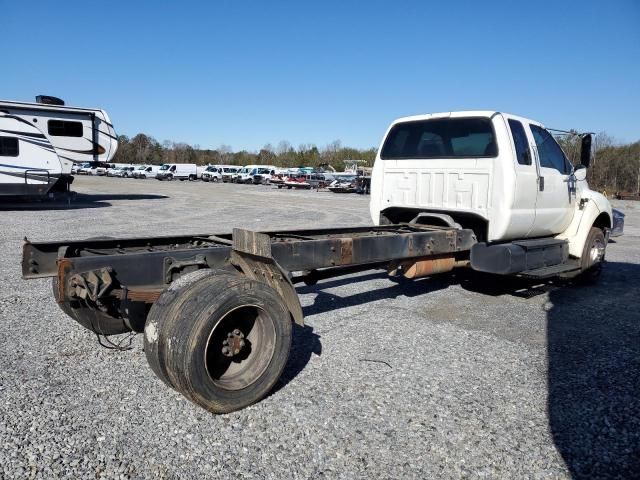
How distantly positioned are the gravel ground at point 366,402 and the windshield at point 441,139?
1877mm

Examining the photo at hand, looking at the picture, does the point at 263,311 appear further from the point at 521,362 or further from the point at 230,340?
the point at 521,362

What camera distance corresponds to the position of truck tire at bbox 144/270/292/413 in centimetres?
296

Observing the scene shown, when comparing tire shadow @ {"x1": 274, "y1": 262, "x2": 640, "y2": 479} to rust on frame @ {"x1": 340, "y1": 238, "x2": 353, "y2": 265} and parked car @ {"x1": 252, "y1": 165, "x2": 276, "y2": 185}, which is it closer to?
rust on frame @ {"x1": 340, "y1": 238, "x2": 353, "y2": 265}

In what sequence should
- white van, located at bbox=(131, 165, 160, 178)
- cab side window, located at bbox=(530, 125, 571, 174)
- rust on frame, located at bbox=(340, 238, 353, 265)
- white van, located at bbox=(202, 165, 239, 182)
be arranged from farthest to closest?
white van, located at bbox=(131, 165, 160, 178) → white van, located at bbox=(202, 165, 239, 182) → cab side window, located at bbox=(530, 125, 571, 174) → rust on frame, located at bbox=(340, 238, 353, 265)

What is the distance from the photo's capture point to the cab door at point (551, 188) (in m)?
6.15

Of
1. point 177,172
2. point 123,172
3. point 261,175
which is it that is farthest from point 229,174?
point 123,172

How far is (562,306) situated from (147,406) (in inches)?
199

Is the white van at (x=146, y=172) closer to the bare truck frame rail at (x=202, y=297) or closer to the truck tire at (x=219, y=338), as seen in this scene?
the bare truck frame rail at (x=202, y=297)

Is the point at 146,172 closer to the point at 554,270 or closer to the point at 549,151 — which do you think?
the point at 549,151

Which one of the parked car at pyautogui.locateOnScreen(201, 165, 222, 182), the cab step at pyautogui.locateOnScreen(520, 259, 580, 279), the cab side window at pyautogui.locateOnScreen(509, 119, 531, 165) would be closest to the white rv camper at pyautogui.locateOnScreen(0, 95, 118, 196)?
the cab side window at pyautogui.locateOnScreen(509, 119, 531, 165)

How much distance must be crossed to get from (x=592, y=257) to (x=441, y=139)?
2.92m

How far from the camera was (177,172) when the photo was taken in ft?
185

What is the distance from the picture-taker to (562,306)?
616cm

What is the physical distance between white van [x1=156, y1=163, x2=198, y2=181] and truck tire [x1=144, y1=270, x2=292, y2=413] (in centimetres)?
5498
